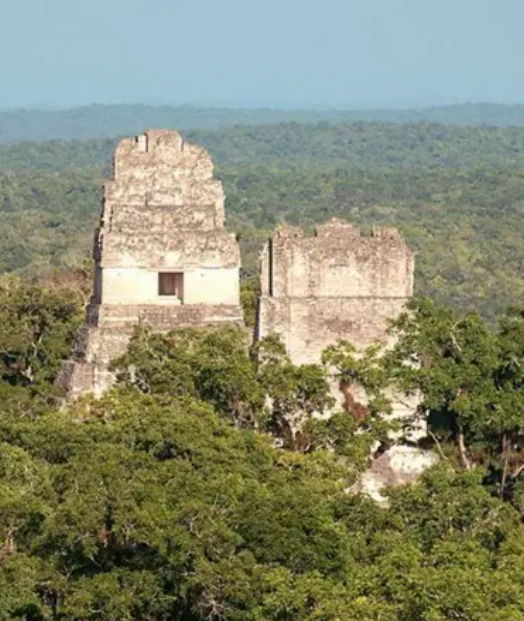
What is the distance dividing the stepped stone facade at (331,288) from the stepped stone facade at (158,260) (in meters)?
1.28

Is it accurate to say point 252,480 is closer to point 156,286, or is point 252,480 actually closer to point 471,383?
point 471,383

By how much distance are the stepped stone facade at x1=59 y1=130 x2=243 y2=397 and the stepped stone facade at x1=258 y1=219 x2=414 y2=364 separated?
128cm

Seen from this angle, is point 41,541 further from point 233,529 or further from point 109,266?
point 109,266

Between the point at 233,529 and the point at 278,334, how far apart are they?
6.28m

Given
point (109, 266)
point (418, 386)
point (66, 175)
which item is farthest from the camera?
point (66, 175)

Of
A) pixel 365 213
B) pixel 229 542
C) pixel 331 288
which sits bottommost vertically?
pixel 365 213

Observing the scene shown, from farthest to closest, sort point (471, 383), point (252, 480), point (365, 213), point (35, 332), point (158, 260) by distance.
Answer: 1. point (365, 213)
2. point (35, 332)
3. point (158, 260)
4. point (471, 383)
5. point (252, 480)

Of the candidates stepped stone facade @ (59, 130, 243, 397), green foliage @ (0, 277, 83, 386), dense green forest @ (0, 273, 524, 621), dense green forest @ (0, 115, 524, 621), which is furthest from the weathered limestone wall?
green foliage @ (0, 277, 83, 386)

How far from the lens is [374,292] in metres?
30.3

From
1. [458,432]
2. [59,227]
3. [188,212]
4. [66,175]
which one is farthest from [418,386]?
[66,175]

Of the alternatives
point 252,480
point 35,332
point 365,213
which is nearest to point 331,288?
point 252,480

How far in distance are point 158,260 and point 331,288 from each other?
238cm

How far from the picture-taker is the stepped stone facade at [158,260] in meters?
31.2

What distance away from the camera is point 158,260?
31.2 m
